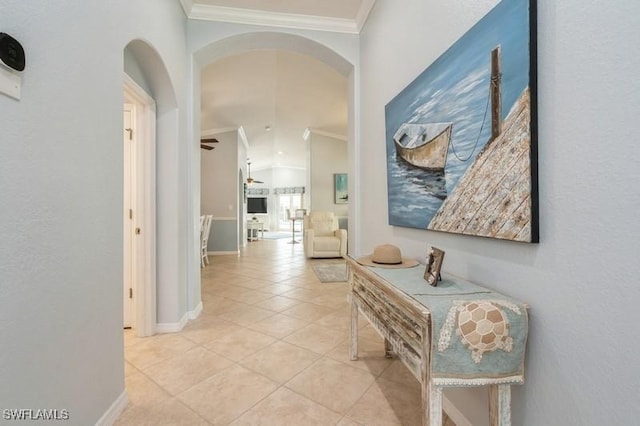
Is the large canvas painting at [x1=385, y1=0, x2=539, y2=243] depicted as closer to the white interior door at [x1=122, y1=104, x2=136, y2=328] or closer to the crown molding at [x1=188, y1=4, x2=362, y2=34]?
the crown molding at [x1=188, y1=4, x2=362, y2=34]

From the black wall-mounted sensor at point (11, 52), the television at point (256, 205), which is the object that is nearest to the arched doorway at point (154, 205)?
the black wall-mounted sensor at point (11, 52)

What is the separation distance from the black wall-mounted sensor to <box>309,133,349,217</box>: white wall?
678cm

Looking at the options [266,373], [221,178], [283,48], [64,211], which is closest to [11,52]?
[64,211]

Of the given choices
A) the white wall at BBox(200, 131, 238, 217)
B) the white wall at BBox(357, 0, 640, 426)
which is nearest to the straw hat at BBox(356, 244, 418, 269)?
the white wall at BBox(357, 0, 640, 426)

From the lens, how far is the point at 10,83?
0.94m

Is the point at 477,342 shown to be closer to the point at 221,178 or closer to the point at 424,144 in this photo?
the point at 424,144

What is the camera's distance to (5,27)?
935 mm

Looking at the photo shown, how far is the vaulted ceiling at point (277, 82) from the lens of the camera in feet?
9.82

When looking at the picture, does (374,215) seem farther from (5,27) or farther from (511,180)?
(5,27)

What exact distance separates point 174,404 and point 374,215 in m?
2.10

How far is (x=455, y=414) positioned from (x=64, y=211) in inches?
83.6

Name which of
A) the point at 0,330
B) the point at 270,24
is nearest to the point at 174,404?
the point at 0,330

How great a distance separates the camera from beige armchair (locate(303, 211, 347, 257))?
6555 mm

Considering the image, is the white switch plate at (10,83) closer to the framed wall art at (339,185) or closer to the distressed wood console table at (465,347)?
the distressed wood console table at (465,347)
